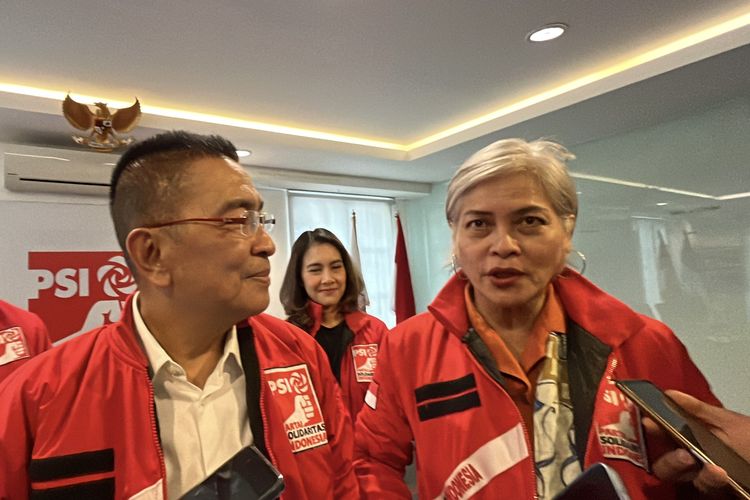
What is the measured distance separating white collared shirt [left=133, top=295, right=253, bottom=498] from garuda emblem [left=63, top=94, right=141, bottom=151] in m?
2.35

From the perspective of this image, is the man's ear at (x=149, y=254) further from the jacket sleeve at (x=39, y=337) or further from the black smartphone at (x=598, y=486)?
the jacket sleeve at (x=39, y=337)

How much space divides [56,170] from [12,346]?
205 cm

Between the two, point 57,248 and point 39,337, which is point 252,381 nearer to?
point 39,337

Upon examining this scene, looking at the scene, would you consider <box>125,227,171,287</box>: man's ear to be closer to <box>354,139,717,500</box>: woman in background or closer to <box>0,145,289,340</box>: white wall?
<box>354,139,717,500</box>: woman in background

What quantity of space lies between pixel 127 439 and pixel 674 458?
95cm

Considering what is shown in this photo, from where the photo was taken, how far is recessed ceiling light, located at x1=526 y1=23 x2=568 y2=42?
8.48ft

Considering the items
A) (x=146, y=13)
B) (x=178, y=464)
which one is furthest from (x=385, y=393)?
(x=146, y=13)

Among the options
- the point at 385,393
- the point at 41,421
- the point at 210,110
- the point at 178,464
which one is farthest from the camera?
the point at 210,110

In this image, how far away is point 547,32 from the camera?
2643 millimetres

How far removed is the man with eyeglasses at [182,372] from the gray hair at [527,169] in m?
0.47

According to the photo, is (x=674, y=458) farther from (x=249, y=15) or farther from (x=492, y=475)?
(x=249, y=15)

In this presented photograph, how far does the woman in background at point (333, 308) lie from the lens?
278cm

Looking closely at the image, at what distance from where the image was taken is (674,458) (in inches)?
36.1

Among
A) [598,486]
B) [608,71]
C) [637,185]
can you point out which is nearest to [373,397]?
[598,486]
